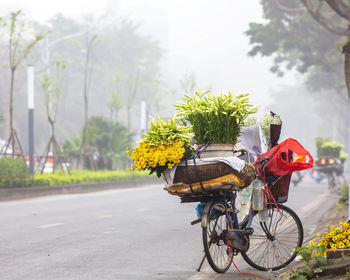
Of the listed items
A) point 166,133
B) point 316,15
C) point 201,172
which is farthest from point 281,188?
point 316,15

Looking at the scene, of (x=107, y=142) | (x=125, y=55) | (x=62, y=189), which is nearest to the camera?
(x=62, y=189)

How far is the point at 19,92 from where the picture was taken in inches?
2515

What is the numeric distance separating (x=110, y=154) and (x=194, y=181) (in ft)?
80.1

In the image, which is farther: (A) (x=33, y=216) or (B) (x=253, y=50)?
(B) (x=253, y=50)

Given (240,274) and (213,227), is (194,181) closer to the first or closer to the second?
(213,227)

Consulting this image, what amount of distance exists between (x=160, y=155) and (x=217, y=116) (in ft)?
2.68

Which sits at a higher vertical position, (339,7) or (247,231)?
(339,7)

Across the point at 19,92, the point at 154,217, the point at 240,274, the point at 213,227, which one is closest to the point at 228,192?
the point at 213,227

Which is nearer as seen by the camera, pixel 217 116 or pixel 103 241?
pixel 217 116

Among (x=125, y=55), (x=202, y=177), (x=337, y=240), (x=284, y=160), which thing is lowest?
(x=337, y=240)

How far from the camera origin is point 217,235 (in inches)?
279

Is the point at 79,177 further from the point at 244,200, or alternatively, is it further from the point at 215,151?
the point at 215,151

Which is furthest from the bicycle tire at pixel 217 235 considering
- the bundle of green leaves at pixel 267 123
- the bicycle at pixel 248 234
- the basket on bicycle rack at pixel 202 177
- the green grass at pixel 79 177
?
the green grass at pixel 79 177

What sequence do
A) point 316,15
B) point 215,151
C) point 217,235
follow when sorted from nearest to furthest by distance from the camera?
point 215,151 < point 217,235 < point 316,15
